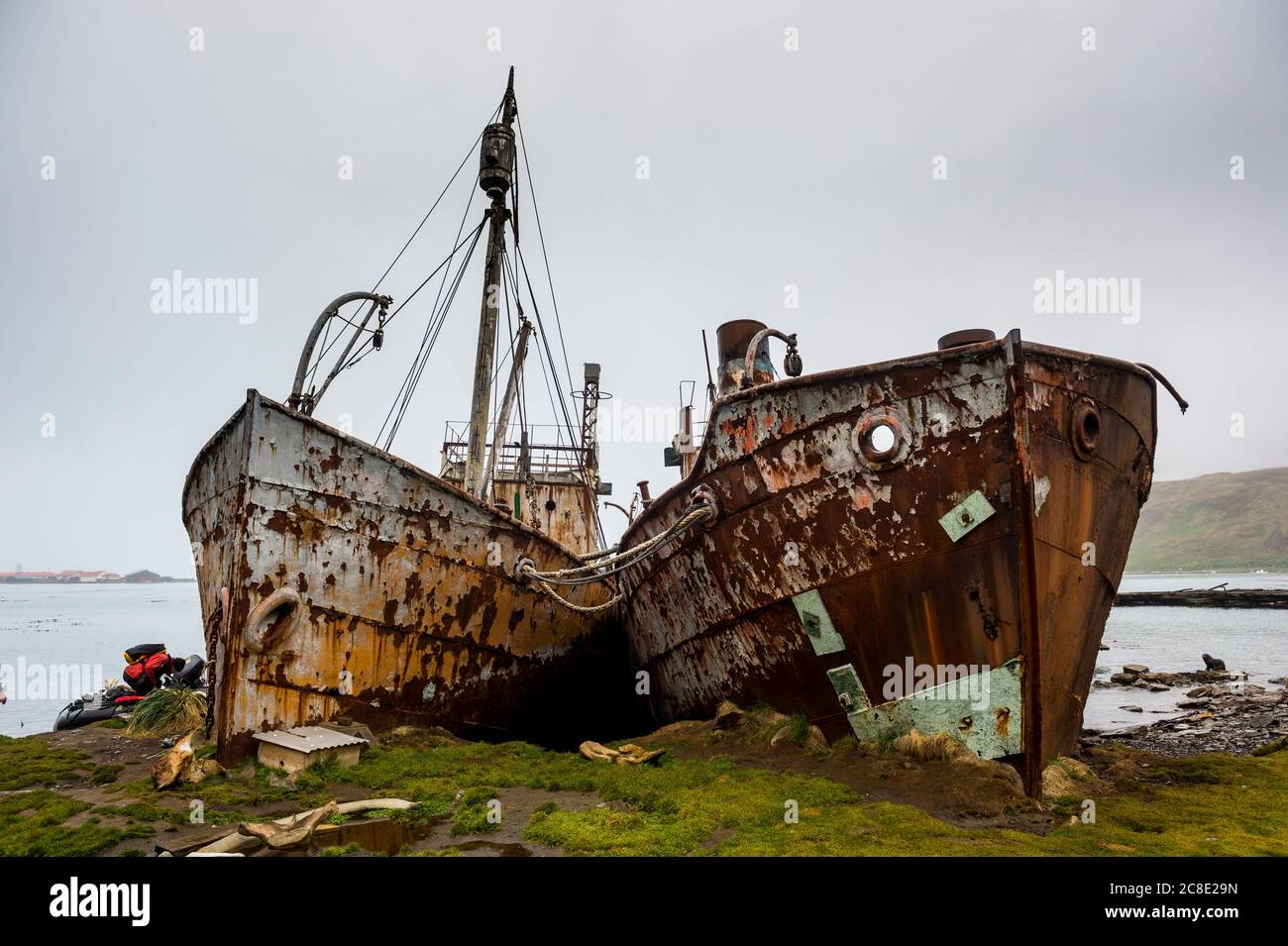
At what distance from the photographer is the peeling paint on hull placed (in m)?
4.92

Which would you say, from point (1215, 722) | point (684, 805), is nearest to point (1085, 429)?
point (684, 805)

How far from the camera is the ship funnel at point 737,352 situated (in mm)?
7203

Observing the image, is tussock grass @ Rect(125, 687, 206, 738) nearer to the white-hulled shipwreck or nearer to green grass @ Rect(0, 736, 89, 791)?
green grass @ Rect(0, 736, 89, 791)

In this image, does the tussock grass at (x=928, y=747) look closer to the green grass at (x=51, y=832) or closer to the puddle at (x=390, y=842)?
the puddle at (x=390, y=842)

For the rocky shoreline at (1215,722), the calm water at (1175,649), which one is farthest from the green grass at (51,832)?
the calm water at (1175,649)

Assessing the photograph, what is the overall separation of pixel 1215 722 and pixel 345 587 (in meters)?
12.6

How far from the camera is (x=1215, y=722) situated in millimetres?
10625

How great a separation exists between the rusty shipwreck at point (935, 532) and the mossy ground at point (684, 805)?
57cm

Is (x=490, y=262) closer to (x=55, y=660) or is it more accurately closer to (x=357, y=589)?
(x=357, y=589)

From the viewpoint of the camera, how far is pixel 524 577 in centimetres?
794

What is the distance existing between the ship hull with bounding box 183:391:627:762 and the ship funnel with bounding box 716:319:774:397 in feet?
9.38

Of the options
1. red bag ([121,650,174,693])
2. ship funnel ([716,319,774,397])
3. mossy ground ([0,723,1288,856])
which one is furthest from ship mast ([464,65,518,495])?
red bag ([121,650,174,693])
